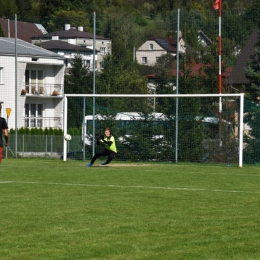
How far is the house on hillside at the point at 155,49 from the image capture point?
1224 inches

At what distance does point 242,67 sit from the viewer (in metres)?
32.8

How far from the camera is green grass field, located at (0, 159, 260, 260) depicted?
27.6 ft

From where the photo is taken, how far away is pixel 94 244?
28.8 ft

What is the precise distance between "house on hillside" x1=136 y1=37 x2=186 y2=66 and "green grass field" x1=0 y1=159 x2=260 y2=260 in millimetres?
13302

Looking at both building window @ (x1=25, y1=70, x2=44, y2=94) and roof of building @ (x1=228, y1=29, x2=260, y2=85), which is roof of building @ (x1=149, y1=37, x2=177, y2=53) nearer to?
roof of building @ (x1=228, y1=29, x2=260, y2=85)

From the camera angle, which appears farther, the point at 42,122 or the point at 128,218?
the point at 42,122

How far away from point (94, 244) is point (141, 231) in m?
1.11

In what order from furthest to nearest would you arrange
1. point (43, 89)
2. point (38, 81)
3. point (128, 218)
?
1. point (38, 81)
2. point (43, 89)
3. point (128, 218)

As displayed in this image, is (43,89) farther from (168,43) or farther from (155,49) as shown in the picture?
(155,49)

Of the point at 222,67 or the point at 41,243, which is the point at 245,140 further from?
the point at 41,243

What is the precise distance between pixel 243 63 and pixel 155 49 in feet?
15.6

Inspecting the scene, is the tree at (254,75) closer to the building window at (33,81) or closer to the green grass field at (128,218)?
the green grass field at (128,218)

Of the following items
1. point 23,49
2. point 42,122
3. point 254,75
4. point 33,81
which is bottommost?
point 42,122

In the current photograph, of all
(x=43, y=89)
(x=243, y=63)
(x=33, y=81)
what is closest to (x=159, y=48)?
(x=243, y=63)
